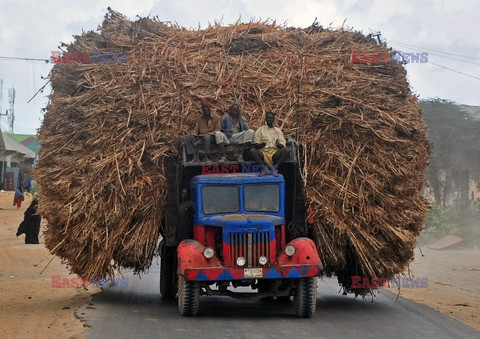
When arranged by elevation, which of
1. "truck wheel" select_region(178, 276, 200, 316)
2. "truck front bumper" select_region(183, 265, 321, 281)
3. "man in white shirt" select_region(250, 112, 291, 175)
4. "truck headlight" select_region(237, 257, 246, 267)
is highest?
"man in white shirt" select_region(250, 112, 291, 175)

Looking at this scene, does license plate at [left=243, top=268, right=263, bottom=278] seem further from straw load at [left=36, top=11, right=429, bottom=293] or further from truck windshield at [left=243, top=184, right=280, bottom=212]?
straw load at [left=36, top=11, right=429, bottom=293]

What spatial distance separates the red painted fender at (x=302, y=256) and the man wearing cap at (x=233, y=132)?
1.86 meters

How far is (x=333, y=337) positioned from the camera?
962 cm

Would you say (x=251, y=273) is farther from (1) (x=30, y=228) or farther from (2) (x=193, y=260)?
(1) (x=30, y=228)

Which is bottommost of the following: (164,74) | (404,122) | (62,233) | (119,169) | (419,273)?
(419,273)

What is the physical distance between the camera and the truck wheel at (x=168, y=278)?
13531 millimetres

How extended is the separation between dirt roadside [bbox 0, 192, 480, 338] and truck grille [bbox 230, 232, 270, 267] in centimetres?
241

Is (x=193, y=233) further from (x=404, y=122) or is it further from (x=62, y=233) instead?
(x=404, y=122)

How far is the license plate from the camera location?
36.4 ft

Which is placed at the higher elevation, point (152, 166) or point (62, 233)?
point (152, 166)

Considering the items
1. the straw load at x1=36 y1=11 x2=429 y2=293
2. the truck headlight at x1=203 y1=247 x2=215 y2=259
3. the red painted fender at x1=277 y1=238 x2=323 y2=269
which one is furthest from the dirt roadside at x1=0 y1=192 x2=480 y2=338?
the red painted fender at x1=277 y1=238 x2=323 y2=269

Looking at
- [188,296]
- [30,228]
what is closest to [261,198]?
[188,296]

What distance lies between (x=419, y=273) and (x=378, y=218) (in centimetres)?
908

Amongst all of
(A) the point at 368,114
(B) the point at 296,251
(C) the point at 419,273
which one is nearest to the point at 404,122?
(A) the point at 368,114
